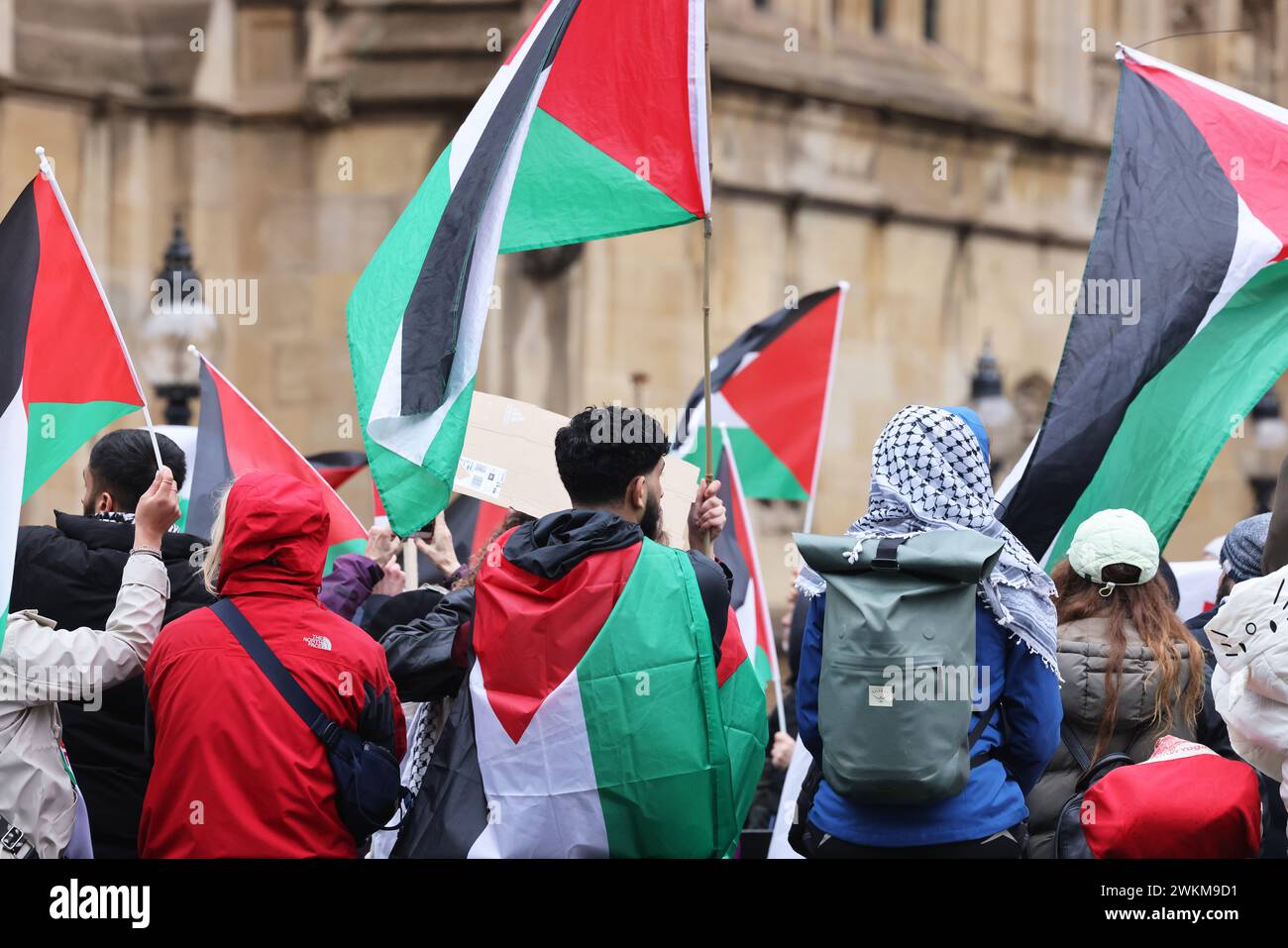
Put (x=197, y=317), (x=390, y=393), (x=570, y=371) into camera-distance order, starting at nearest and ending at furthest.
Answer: (x=390, y=393) < (x=197, y=317) < (x=570, y=371)

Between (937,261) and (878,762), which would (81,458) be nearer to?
(937,261)

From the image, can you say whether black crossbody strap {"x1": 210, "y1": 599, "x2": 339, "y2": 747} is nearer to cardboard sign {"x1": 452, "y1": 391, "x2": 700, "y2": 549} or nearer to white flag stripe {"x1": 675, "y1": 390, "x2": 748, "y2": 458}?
cardboard sign {"x1": 452, "y1": 391, "x2": 700, "y2": 549}

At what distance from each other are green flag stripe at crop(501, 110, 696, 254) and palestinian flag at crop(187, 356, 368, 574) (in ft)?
5.43

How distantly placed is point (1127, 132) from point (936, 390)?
10.6 metres

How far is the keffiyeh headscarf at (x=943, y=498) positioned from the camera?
432 cm

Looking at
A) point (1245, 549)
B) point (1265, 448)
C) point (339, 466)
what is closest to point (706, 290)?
point (1245, 549)

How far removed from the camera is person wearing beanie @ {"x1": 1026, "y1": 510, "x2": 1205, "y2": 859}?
4.78 metres

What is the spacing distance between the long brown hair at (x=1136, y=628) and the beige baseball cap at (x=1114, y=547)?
0.02 meters

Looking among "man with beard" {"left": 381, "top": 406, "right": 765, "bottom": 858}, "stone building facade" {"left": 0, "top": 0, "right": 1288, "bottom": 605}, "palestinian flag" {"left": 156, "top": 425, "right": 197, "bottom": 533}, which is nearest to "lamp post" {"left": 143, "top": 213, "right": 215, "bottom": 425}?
"palestinian flag" {"left": 156, "top": 425, "right": 197, "bottom": 533}

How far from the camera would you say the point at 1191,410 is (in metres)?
5.82

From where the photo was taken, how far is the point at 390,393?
5000mm

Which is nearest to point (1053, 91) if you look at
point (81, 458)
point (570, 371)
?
point (570, 371)

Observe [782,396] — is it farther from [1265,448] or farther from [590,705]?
[1265,448]
